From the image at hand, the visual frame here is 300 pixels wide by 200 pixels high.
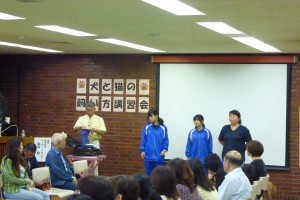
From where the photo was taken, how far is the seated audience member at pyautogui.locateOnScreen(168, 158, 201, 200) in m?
Answer: 5.10

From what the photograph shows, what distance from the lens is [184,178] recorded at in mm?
5219

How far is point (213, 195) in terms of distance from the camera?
17.8 feet

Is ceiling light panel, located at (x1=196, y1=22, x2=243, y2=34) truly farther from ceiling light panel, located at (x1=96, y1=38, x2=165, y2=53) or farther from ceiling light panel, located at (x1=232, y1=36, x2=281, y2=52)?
ceiling light panel, located at (x1=96, y1=38, x2=165, y2=53)

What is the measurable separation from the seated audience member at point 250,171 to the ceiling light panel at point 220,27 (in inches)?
65.6

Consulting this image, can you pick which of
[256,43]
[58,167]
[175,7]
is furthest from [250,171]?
[256,43]

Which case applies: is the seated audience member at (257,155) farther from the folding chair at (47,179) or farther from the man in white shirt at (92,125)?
the man in white shirt at (92,125)

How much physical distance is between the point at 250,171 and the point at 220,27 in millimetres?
1767

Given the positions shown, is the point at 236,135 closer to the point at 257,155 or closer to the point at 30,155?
the point at 257,155

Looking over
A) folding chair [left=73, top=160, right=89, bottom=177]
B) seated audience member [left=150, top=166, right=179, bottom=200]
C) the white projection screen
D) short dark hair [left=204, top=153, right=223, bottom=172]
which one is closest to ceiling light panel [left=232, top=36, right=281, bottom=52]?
the white projection screen

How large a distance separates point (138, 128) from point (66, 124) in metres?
1.61

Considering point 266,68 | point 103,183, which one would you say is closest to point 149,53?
point 266,68

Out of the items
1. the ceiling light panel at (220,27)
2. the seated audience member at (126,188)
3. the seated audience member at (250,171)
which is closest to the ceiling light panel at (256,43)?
the ceiling light panel at (220,27)

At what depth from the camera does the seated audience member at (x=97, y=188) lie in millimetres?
3660

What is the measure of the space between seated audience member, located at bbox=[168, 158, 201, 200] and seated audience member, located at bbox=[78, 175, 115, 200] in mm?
1455
